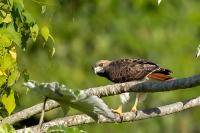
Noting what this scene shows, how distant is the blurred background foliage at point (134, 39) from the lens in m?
9.84

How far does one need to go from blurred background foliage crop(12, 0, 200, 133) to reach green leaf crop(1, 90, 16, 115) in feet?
15.9

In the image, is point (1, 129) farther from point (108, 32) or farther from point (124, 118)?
point (108, 32)

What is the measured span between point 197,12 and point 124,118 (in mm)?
5800

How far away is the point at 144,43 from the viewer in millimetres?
10148

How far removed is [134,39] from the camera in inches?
405

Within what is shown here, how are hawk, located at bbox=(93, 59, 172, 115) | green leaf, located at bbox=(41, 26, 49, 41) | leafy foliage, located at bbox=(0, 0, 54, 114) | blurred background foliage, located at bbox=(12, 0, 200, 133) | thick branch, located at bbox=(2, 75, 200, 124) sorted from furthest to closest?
1. blurred background foliage, located at bbox=(12, 0, 200, 133)
2. hawk, located at bbox=(93, 59, 172, 115)
3. green leaf, located at bbox=(41, 26, 49, 41)
4. leafy foliage, located at bbox=(0, 0, 54, 114)
5. thick branch, located at bbox=(2, 75, 200, 124)

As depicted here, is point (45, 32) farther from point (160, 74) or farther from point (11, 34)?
point (160, 74)

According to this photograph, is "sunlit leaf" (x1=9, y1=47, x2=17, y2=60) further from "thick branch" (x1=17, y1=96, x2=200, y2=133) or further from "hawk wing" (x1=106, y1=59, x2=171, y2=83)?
"hawk wing" (x1=106, y1=59, x2=171, y2=83)

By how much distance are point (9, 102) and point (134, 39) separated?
19.0ft

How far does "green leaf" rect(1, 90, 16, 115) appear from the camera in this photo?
4.57m

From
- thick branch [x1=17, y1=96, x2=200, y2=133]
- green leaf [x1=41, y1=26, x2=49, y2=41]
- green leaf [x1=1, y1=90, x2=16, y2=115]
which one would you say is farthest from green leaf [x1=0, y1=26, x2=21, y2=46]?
thick branch [x1=17, y1=96, x2=200, y2=133]

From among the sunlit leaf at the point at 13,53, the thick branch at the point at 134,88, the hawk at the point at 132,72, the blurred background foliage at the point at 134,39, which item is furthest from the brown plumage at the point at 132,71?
the blurred background foliage at the point at 134,39

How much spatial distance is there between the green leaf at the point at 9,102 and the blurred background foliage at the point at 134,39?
15.9 ft

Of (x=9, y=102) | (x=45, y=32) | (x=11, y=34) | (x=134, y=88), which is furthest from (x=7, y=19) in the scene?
(x=134, y=88)
